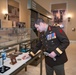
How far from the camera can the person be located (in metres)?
1.74

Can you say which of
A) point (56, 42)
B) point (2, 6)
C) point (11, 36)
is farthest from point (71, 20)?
point (56, 42)

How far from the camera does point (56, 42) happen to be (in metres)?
1.81

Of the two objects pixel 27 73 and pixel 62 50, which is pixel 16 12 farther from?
pixel 62 50

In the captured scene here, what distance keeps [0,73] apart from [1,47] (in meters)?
0.63

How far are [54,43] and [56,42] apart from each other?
0.03m

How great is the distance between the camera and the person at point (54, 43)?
5.72ft

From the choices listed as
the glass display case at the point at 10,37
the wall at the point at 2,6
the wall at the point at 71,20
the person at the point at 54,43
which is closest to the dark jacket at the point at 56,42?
the person at the point at 54,43

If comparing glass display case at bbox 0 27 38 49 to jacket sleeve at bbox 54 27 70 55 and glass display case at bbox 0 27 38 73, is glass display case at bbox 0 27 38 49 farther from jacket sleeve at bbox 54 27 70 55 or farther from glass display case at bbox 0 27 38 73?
jacket sleeve at bbox 54 27 70 55

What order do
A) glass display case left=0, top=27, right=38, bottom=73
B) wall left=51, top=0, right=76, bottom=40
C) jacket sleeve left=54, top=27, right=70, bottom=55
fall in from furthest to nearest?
wall left=51, top=0, right=76, bottom=40 < glass display case left=0, top=27, right=38, bottom=73 < jacket sleeve left=54, top=27, right=70, bottom=55

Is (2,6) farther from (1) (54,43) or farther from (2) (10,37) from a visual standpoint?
(1) (54,43)

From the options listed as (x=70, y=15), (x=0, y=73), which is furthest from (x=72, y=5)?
(x=0, y=73)

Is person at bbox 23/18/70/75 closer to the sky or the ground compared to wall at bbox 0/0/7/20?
closer to the ground

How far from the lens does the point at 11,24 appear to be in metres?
7.70

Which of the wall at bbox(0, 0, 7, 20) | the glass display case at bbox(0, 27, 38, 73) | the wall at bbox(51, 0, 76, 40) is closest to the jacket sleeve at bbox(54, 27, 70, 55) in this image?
the glass display case at bbox(0, 27, 38, 73)
